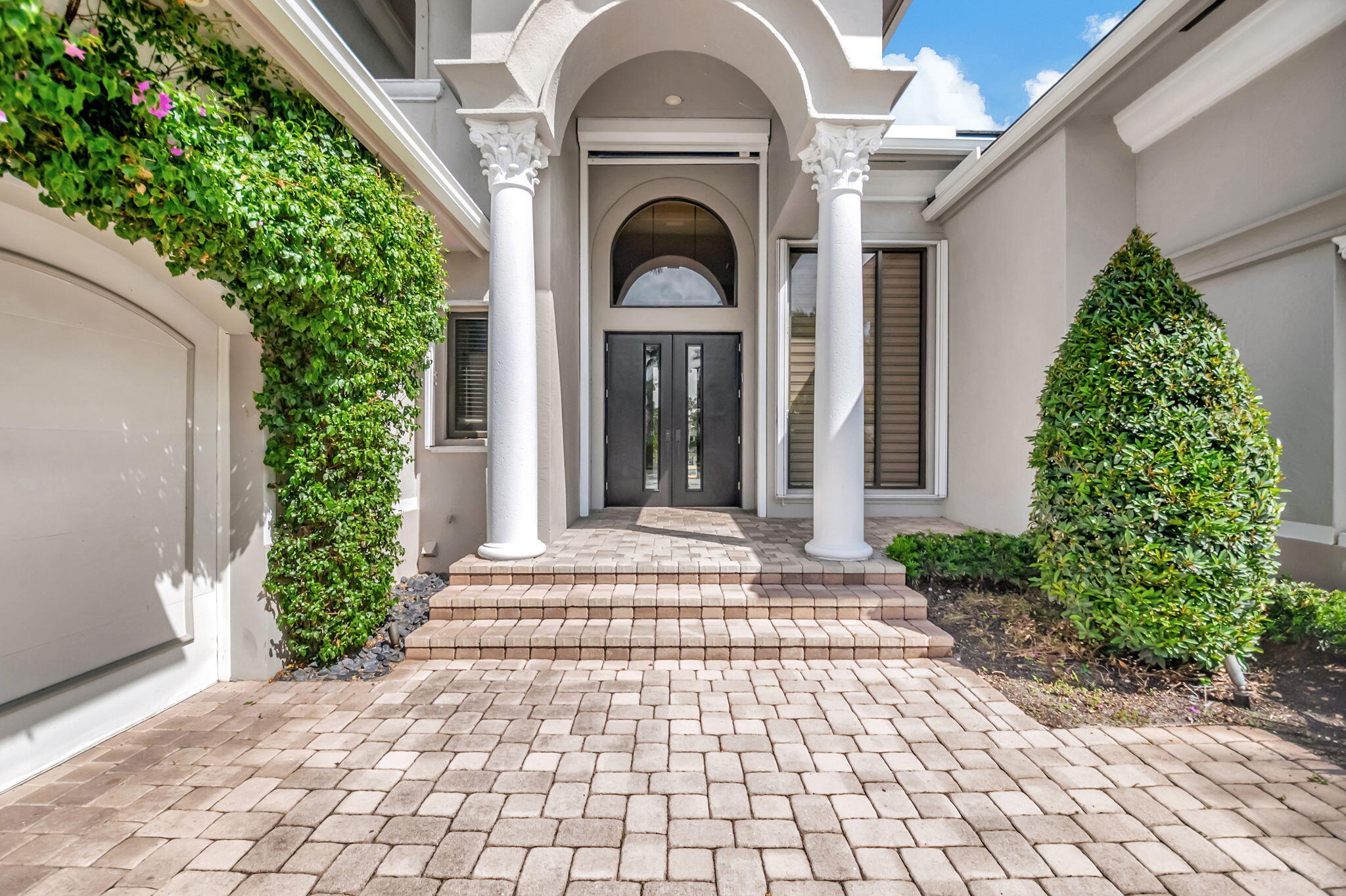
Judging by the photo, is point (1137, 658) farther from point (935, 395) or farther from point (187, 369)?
point (187, 369)

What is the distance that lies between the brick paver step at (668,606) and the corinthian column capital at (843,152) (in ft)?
10.8

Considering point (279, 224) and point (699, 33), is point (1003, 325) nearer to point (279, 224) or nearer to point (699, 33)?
point (699, 33)

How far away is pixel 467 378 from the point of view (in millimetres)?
5949

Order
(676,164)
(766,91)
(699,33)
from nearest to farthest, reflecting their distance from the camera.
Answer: (699,33), (766,91), (676,164)

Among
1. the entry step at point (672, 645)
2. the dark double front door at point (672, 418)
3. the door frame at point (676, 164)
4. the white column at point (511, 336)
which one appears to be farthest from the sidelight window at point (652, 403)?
the entry step at point (672, 645)

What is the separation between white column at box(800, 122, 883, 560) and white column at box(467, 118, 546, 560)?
235cm

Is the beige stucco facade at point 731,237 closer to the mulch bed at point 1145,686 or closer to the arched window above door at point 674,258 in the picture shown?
the arched window above door at point 674,258

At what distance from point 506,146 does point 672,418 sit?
12.6ft

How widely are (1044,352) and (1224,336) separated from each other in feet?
6.85

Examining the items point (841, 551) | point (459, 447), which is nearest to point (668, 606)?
point (841, 551)

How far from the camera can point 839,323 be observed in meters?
4.69

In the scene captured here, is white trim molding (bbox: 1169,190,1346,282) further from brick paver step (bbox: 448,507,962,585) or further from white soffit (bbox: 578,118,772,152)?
white soffit (bbox: 578,118,772,152)

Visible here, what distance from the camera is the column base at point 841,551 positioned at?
4664 mm

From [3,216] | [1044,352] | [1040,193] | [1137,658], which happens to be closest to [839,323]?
[1044,352]
